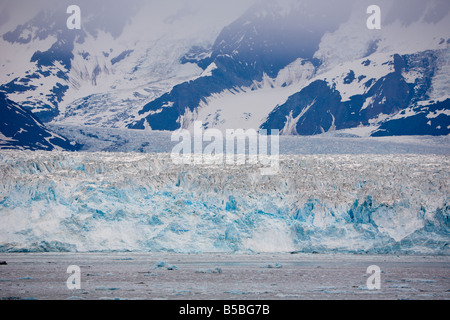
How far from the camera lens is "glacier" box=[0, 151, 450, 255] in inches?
775

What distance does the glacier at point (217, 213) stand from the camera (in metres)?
19.7

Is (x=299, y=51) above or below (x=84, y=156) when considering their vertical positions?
above

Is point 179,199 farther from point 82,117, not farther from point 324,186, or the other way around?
point 82,117

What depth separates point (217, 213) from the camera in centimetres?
2050

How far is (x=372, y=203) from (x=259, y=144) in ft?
51.6

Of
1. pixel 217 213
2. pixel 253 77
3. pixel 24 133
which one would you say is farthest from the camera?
pixel 253 77

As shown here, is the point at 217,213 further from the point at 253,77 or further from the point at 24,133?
the point at 253,77

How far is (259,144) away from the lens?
117 feet

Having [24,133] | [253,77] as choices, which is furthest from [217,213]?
[253,77]

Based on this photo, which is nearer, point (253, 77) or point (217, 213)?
point (217, 213)

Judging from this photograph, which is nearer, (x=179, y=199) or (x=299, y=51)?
(x=179, y=199)

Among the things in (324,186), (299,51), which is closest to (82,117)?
(299,51)

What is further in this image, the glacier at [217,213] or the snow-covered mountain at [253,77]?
the snow-covered mountain at [253,77]

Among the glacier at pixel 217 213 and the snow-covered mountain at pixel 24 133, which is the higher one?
the snow-covered mountain at pixel 24 133
